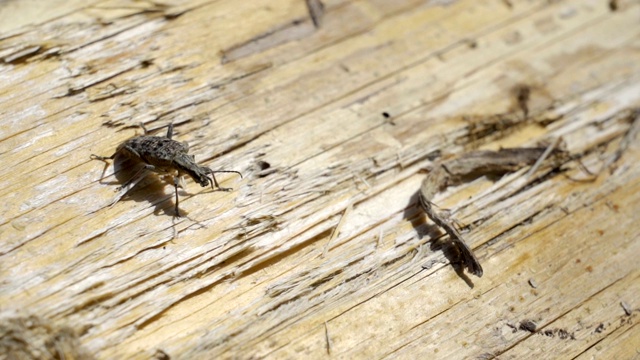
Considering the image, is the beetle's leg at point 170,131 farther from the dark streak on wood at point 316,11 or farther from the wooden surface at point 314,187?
the dark streak on wood at point 316,11

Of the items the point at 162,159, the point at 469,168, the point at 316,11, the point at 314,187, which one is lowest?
the point at 469,168

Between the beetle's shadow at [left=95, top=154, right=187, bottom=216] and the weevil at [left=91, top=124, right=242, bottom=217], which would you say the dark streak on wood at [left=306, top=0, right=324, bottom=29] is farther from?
the beetle's shadow at [left=95, top=154, right=187, bottom=216]

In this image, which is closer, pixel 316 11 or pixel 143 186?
pixel 143 186

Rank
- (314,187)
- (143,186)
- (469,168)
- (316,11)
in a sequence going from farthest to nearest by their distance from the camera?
(316,11) < (469,168) < (314,187) < (143,186)

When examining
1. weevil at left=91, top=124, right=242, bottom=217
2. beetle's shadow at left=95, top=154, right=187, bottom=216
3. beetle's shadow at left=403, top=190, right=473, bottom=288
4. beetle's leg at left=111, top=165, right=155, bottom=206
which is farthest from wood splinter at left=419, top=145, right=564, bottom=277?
A: beetle's leg at left=111, top=165, right=155, bottom=206

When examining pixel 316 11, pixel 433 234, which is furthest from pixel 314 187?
pixel 316 11

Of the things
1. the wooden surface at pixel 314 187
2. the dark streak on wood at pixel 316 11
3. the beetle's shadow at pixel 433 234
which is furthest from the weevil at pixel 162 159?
the dark streak on wood at pixel 316 11

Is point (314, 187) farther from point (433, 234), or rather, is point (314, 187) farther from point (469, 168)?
point (469, 168)
